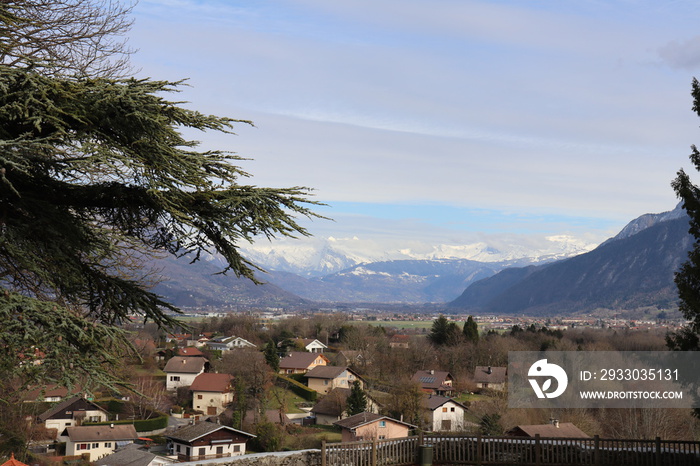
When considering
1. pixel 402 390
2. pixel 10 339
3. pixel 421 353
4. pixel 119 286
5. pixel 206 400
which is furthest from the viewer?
pixel 421 353

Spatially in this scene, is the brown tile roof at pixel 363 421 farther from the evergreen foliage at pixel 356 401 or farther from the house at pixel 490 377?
the house at pixel 490 377

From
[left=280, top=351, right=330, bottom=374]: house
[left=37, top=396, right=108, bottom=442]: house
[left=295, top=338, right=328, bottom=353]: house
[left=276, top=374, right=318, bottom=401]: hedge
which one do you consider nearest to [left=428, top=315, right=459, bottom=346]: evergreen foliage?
[left=280, top=351, right=330, bottom=374]: house

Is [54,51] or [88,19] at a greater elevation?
[88,19]

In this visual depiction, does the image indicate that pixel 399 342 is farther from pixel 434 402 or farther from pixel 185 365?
pixel 434 402

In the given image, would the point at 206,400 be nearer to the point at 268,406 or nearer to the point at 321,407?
the point at 268,406

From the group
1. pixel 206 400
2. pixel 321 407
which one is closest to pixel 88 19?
pixel 321 407

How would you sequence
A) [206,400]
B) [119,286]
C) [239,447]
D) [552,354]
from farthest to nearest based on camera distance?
[552,354] → [206,400] → [239,447] → [119,286]

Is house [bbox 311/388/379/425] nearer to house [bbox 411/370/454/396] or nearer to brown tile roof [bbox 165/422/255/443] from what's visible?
house [bbox 411/370/454/396]

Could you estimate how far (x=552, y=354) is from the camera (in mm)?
64750

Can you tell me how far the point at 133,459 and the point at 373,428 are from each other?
1345cm

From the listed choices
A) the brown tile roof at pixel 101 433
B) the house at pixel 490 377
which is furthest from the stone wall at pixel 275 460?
the house at pixel 490 377

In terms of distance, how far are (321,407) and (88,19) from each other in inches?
1808

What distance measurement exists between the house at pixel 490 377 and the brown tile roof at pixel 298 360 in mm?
18336

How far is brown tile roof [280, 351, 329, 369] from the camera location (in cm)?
7262
